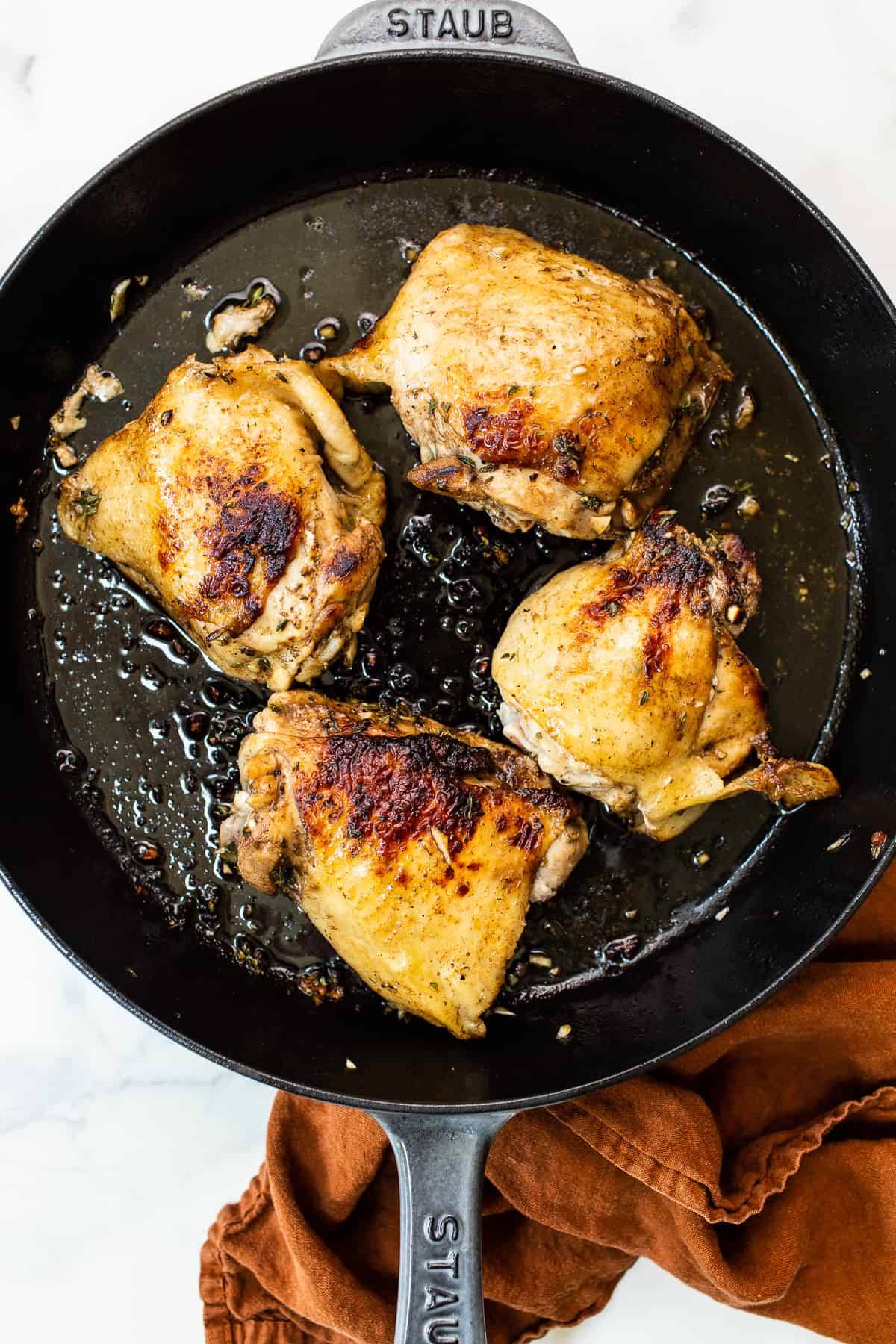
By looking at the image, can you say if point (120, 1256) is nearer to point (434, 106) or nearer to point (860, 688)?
point (860, 688)

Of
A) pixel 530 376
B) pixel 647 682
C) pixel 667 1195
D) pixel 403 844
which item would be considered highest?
pixel 530 376

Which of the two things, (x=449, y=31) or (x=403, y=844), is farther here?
(x=449, y=31)

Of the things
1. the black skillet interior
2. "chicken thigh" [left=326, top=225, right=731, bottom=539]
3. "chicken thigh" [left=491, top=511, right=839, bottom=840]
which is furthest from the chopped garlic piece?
"chicken thigh" [left=491, top=511, right=839, bottom=840]

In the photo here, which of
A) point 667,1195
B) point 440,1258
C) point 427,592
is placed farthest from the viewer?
point 427,592

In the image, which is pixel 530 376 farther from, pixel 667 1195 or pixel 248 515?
pixel 667 1195

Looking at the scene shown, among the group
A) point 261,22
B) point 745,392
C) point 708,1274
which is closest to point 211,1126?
point 708,1274

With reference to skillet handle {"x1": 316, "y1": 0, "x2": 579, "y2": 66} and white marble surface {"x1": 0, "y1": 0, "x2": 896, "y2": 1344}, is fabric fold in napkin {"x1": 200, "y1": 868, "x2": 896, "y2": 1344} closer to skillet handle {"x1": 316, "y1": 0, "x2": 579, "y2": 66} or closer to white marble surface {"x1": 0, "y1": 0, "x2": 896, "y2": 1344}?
white marble surface {"x1": 0, "y1": 0, "x2": 896, "y2": 1344}

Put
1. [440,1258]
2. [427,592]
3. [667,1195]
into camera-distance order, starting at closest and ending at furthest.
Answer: [440,1258], [667,1195], [427,592]

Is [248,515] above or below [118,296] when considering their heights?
below

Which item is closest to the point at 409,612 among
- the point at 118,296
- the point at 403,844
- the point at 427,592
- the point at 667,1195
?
the point at 427,592
